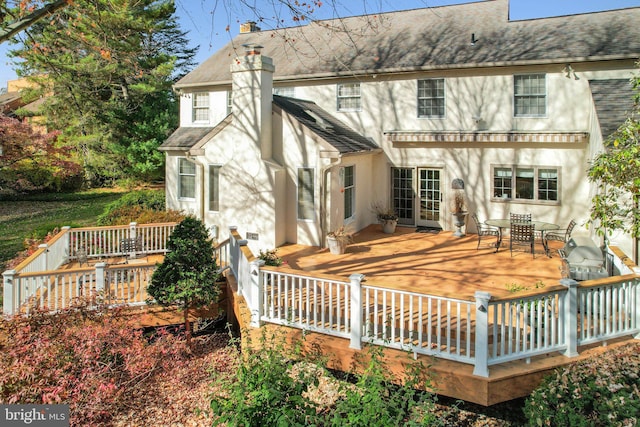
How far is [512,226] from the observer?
13.0m

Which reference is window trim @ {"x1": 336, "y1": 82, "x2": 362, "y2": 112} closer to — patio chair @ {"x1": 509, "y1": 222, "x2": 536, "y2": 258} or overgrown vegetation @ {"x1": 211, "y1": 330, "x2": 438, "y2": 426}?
patio chair @ {"x1": 509, "y1": 222, "x2": 536, "y2": 258}

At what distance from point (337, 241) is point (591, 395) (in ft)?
27.0

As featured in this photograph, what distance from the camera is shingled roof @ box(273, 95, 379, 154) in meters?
14.6

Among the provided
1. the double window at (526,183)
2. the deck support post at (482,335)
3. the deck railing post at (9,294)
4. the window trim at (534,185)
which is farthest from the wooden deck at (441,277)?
the deck railing post at (9,294)

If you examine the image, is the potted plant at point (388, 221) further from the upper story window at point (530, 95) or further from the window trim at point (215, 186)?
the window trim at point (215, 186)

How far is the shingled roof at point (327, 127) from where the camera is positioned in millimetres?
14641

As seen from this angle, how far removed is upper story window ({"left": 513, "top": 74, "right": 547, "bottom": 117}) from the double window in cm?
183

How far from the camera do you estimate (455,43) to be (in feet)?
57.0

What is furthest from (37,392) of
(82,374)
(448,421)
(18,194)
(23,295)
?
(18,194)

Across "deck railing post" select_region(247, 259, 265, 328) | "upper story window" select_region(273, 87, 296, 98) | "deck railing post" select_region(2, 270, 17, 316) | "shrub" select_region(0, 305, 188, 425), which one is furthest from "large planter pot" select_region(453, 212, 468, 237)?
"deck railing post" select_region(2, 270, 17, 316)

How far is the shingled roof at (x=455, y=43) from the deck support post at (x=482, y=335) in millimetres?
9208

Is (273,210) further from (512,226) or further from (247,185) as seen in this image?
(512,226)

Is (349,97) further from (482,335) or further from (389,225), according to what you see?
(482,335)

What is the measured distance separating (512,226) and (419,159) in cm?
515
